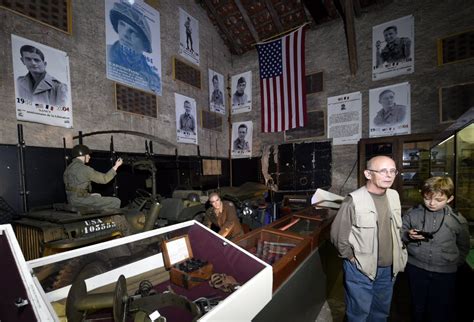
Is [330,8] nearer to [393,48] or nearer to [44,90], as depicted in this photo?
[393,48]

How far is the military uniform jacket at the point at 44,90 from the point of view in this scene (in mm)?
4099

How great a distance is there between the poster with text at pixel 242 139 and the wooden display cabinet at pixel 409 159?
178 inches

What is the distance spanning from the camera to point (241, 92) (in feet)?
30.8

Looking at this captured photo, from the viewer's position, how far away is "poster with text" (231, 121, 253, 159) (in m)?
9.20

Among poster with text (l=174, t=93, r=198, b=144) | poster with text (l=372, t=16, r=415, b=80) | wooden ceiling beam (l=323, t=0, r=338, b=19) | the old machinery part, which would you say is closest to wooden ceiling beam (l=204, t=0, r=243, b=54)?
poster with text (l=174, t=93, r=198, b=144)

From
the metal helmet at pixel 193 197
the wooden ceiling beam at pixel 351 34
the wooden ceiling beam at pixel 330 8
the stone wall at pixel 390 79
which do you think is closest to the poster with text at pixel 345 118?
the stone wall at pixel 390 79

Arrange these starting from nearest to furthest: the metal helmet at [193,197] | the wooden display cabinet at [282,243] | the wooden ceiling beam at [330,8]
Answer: the wooden display cabinet at [282,243] → the metal helmet at [193,197] → the wooden ceiling beam at [330,8]

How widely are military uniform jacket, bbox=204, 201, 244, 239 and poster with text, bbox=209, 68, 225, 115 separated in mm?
5707

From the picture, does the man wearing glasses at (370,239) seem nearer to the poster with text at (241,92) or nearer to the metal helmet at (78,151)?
the metal helmet at (78,151)

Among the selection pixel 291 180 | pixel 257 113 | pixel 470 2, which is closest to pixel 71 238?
pixel 291 180

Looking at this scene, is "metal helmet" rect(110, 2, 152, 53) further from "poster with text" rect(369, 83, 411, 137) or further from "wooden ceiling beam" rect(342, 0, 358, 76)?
"poster with text" rect(369, 83, 411, 137)

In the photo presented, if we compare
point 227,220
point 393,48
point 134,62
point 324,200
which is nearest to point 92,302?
point 227,220

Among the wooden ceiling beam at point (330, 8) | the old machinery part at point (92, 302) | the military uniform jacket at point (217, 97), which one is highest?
the wooden ceiling beam at point (330, 8)

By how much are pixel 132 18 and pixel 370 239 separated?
7.34 metres
